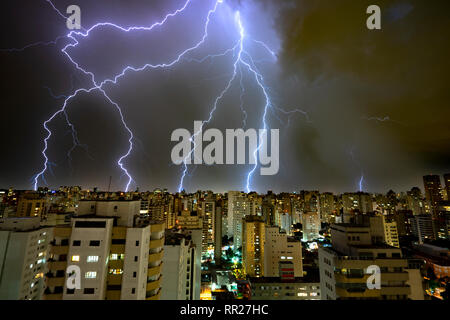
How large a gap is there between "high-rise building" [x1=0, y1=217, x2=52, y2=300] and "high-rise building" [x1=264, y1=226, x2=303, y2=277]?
18573mm

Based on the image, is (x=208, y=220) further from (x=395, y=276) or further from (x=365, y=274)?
(x=395, y=276)

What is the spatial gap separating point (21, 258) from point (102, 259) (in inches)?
462

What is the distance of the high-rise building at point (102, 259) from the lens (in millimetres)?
6637

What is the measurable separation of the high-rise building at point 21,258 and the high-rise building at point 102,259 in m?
8.22

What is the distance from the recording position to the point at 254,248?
24875mm

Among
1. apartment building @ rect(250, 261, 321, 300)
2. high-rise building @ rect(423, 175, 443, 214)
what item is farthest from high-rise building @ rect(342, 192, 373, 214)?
apartment building @ rect(250, 261, 321, 300)

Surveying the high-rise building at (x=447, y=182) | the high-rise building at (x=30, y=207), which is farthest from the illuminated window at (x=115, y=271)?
the high-rise building at (x=447, y=182)

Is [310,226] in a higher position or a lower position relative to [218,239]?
higher

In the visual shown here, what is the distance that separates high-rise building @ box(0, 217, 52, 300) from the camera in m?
12.9

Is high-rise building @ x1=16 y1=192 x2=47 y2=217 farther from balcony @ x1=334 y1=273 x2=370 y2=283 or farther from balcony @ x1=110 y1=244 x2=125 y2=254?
balcony @ x1=334 y1=273 x2=370 y2=283

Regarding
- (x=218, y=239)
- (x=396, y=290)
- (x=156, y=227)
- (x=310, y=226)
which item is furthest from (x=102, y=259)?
(x=310, y=226)

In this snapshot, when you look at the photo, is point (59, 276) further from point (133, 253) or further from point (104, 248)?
point (133, 253)
